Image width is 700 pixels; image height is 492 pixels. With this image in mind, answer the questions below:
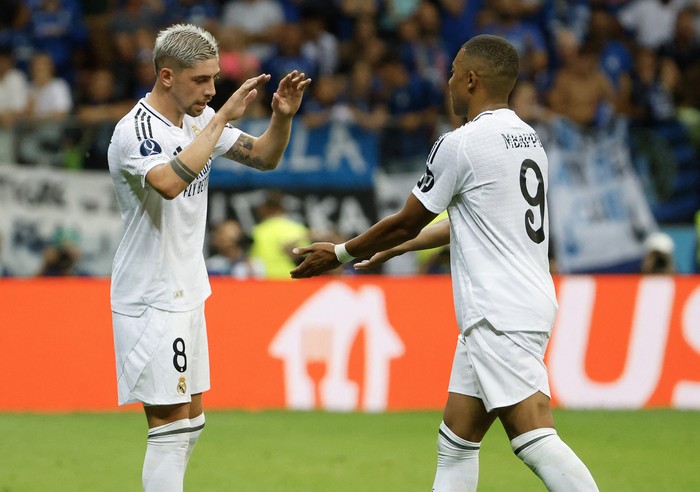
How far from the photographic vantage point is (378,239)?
17.3ft

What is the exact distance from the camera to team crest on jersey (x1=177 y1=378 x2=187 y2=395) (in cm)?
546

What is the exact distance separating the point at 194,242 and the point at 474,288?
1358mm

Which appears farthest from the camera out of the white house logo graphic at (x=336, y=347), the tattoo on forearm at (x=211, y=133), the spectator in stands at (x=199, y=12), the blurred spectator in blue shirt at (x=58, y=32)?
the spectator in stands at (x=199, y=12)

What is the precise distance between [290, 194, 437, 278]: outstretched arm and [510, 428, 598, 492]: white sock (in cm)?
99

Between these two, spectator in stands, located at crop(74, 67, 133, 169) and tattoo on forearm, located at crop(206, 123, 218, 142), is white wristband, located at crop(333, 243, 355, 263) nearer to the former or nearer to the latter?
tattoo on forearm, located at crop(206, 123, 218, 142)

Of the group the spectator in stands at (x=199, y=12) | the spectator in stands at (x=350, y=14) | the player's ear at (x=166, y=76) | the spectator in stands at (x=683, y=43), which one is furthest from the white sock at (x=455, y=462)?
the spectator in stands at (x=683, y=43)

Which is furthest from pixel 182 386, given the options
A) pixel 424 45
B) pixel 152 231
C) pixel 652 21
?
pixel 652 21

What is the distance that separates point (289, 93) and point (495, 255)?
56.9 inches

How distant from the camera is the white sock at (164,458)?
5465 mm

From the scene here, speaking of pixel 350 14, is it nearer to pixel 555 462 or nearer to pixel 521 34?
pixel 521 34

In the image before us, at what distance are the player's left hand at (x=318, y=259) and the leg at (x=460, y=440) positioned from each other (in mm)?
796

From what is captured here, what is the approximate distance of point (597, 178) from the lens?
13000mm

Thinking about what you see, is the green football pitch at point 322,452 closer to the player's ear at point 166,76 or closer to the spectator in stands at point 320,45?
the player's ear at point 166,76

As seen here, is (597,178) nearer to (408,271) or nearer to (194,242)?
(408,271)
